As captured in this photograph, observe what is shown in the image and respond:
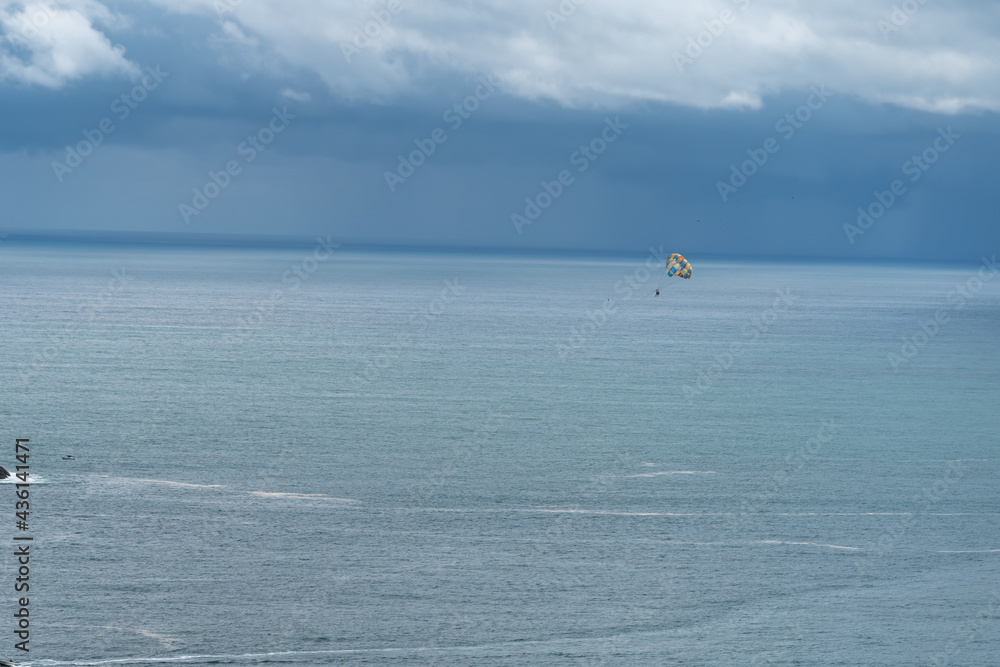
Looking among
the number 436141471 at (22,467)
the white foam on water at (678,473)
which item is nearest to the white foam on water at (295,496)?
the number 436141471 at (22,467)

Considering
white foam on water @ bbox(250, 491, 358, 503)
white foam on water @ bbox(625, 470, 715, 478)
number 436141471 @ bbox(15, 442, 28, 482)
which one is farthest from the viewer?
white foam on water @ bbox(625, 470, 715, 478)

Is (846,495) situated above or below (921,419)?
below

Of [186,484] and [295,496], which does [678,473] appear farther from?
[186,484]

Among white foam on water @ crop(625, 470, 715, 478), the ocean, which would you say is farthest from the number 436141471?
white foam on water @ crop(625, 470, 715, 478)

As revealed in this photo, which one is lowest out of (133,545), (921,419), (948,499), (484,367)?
(133,545)

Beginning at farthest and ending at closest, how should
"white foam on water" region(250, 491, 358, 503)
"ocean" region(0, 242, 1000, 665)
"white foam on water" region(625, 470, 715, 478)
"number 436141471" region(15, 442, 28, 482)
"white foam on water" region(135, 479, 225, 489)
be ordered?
"white foam on water" region(625, 470, 715, 478)
"number 436141471" region(15, 442, 28, 482)
"white foam on water" region(135, 479, 225, 489)
"white foam on water" region(250, 491, 358, 503)
"ocean" region(0, 242, 1000, 665)

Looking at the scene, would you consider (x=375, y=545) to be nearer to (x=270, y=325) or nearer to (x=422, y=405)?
(x=422, y=405)

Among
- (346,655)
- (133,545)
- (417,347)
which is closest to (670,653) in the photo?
(346,655)

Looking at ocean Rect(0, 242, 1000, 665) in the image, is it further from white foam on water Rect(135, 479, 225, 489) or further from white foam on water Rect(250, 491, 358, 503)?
white foam on water Rect(135, 479, 225, 489)
